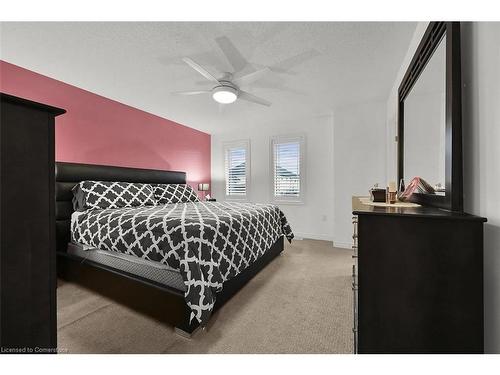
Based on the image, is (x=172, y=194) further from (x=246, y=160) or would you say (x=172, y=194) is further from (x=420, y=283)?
(x=420, y=283)

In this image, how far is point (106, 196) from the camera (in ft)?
8.34

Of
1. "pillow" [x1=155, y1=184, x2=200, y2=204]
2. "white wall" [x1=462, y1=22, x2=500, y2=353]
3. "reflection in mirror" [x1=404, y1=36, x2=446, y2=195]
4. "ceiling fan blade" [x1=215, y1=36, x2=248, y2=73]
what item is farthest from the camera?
"pillow" [x1=155, y1=184, x2=200, y2=204]

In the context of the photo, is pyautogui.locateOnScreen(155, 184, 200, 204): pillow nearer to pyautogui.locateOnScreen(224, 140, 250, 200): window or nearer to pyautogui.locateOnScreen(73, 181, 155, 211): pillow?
pyautogui.locateOnScreen(73, 181, 155, 211): pillow

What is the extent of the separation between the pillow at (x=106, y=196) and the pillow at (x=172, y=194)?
13.5 inches

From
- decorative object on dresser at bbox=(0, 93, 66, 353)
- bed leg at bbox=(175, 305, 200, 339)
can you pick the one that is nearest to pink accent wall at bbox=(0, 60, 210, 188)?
decorative object on dresser at bbox=(0, 93, 66, 353)

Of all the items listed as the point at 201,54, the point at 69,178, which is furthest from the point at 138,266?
the point at 201,54

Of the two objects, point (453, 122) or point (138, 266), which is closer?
point (453, 122)

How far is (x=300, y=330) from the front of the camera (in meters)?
1.57

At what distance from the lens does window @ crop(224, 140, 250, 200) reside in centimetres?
502

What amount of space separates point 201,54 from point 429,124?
2.02 m

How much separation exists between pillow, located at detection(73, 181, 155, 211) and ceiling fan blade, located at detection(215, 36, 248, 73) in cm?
199
